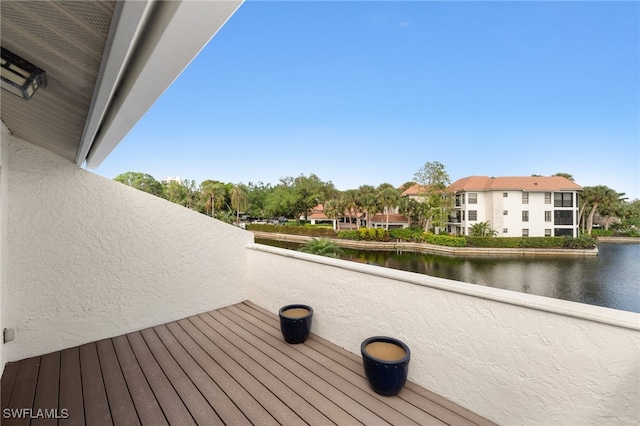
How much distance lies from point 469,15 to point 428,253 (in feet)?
101

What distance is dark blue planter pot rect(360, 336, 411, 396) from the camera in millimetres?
1746

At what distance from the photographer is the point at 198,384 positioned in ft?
6.50

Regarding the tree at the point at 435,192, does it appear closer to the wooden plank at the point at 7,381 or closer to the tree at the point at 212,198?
the tree at the point at 212,198

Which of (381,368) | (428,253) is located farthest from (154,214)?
(428,253)

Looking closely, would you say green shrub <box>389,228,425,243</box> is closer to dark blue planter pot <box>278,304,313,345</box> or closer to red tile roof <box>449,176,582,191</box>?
red tile roof <box>449,176,582,191</box>

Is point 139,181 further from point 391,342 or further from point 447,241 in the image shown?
point 391,342

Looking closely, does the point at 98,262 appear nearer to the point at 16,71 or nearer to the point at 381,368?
the point at 16,71

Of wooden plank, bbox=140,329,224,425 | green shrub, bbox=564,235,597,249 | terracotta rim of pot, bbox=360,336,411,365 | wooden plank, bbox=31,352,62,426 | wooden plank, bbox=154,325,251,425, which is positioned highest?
terracotta rim of pot, bbox=360,336,411,365

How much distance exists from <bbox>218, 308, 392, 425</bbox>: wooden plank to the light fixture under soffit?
2335mm

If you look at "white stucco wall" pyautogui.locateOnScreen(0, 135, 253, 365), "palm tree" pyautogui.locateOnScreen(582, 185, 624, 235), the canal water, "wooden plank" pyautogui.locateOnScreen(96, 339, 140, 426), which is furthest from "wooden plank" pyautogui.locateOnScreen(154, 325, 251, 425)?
"palm tree" pyautogui.locateOnScreen(582, 185, 624, 235)

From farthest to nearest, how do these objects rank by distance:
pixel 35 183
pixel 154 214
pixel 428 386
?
pixel 154 214 → pixel 35 183 → pixel 428 386

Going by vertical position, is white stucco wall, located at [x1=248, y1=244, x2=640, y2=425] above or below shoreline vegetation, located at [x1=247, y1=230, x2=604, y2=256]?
above

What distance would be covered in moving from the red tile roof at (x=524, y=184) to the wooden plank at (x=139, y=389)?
3513 centimetres

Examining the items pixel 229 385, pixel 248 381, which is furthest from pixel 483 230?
pixel 229 385
